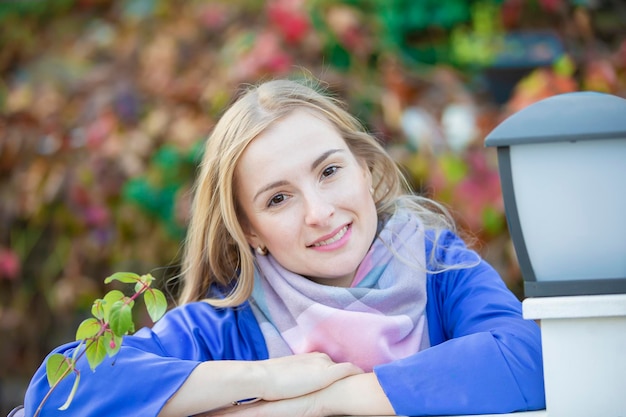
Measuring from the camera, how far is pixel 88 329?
1589mm

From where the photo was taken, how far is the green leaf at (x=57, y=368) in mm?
1634

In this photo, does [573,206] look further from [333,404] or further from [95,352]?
[95,352]

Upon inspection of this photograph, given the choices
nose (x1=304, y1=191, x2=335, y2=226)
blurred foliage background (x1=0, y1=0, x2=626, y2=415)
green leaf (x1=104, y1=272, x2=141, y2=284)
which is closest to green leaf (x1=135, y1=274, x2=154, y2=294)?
green leaf (x1=104, y1=272, x2=141, y2=284)

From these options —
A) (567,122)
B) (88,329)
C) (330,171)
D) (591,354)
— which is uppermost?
(567,122)

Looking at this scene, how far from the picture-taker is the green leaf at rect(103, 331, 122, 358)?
1584 millimetres

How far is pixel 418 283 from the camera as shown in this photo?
1.98 metres

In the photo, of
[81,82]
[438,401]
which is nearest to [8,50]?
[81,82]

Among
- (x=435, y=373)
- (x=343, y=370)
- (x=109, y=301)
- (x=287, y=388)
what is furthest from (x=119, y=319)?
(x=435, y=373)

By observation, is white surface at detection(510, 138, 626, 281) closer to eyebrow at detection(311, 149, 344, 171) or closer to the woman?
the woman

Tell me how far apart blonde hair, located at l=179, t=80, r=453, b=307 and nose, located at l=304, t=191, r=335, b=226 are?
20 centimetres

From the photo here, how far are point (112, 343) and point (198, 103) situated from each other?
8.87 feet

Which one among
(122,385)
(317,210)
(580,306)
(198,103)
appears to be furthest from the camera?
(198,103)

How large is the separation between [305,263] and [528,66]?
275cm

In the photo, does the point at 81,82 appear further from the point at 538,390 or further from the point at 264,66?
the point at 538,390
